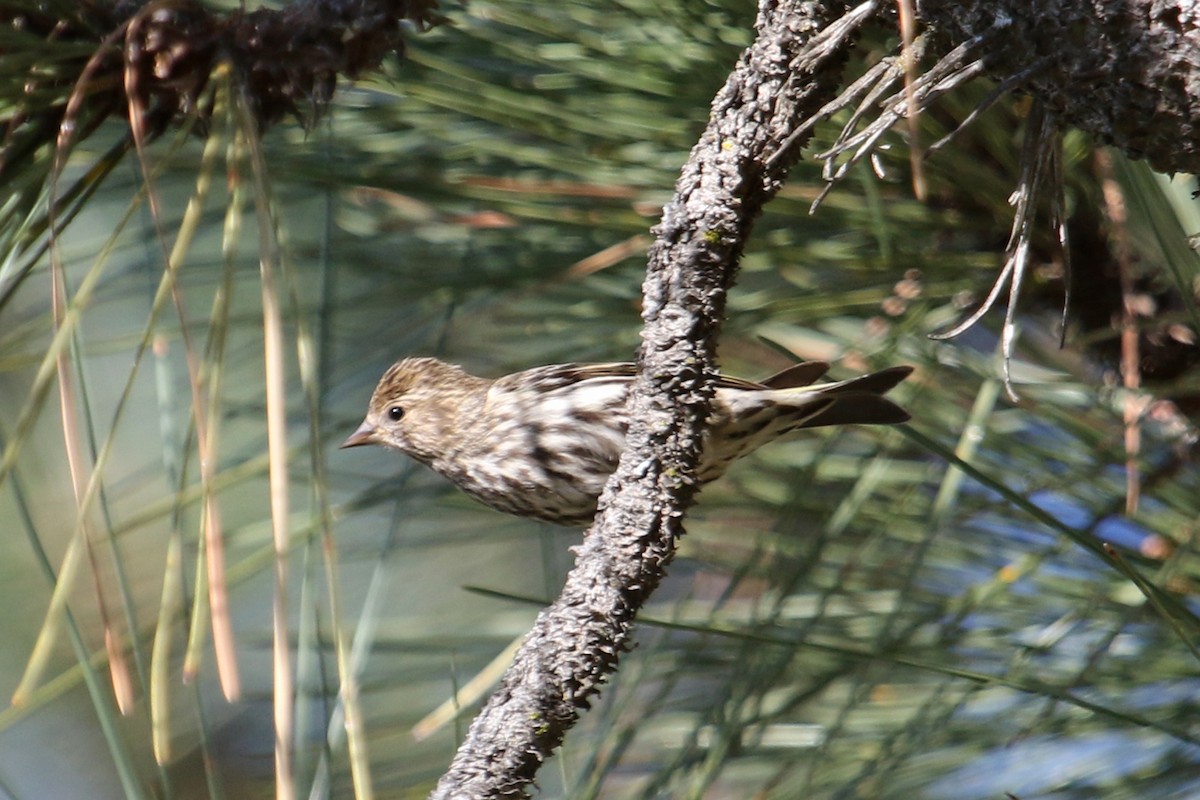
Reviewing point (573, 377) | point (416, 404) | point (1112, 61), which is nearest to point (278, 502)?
point (1112, 61)

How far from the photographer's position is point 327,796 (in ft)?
4.25

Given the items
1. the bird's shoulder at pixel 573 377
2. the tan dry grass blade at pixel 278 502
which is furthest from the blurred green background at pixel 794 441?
the tan dry grass blade at pixel 278 502

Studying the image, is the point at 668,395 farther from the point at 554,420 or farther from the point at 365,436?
the point at 365,436

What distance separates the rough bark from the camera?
3.05 feet

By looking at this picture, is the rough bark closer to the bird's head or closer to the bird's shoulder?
the bird's shoulder

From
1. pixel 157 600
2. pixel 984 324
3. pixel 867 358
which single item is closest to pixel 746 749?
pixel 867 358

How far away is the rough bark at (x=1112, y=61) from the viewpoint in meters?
0.93

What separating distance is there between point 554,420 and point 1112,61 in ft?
4.62

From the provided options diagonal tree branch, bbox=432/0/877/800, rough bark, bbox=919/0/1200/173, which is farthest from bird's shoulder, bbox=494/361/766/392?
rough bark, bbox=919/0/1200/173

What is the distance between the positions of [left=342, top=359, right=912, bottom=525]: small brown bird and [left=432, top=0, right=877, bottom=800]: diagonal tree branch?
43cm

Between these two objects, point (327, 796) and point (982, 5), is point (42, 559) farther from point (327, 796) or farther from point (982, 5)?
point (982, 5)

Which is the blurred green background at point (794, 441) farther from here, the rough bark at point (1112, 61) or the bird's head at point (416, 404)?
the rough bark at point (1112, 61)

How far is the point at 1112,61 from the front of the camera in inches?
37.5

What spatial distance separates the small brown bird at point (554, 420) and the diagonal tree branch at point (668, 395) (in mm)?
430
